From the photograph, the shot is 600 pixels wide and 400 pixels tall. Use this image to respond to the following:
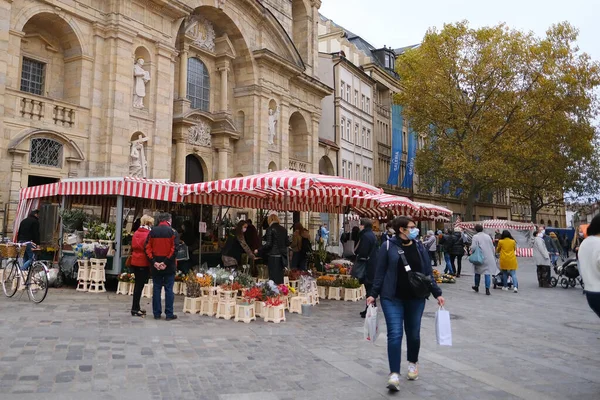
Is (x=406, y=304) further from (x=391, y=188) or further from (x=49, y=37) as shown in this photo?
(x=391, y=188)

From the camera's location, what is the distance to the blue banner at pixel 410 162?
145 ft

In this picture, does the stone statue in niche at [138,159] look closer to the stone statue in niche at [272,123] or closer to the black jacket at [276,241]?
the stone statue in niche at [272,123]

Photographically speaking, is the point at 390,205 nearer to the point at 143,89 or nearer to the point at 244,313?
the point at 244,313

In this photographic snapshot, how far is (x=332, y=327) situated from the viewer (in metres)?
8.30

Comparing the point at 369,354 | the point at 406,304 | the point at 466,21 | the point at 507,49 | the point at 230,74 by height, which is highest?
the point at 466,21

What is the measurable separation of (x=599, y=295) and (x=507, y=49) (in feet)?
110

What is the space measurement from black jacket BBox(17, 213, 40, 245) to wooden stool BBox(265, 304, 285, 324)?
6.92m

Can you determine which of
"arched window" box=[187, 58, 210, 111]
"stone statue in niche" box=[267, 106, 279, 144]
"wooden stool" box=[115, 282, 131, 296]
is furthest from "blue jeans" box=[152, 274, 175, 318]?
"stone statue in niche" box=[267, 106, 279, 144]

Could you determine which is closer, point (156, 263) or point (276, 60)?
point (156, 263)

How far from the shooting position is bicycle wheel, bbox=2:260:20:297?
1009cm

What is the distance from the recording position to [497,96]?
3547 cm

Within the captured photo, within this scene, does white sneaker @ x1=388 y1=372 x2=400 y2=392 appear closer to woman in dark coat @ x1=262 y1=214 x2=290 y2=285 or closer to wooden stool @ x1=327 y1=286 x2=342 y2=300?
woman in dark coat @ x1=262 y1=214 x2=290 y2=285

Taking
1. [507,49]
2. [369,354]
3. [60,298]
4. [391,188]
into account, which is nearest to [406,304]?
[369,354]

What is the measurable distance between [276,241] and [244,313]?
2331 millimetres
